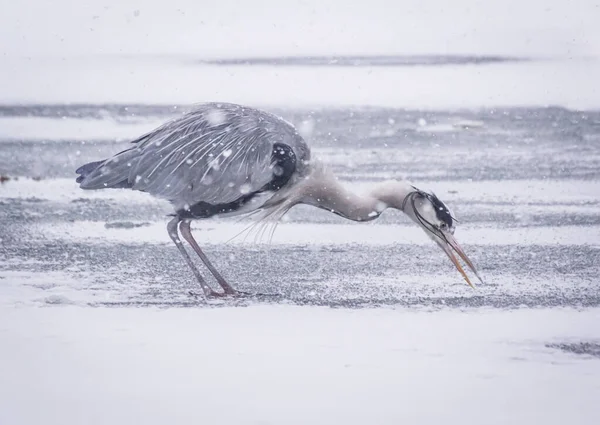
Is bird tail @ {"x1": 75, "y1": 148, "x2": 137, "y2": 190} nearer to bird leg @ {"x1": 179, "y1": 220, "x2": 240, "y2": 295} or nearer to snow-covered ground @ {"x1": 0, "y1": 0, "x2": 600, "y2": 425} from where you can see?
snow-covered ground @ {"x1": 0, "y1": 0, "x2": 600, "y2": 425}

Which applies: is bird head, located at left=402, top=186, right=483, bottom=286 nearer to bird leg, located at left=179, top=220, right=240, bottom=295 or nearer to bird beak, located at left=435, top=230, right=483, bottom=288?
bird beak, located at left=435, top=230, right=483, bottom=288

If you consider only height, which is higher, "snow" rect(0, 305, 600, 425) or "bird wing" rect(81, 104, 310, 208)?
"bird wing" rect(81, 104, 310, 208)

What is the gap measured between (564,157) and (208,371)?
94 cm

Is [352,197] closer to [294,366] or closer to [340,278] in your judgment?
[340,278]

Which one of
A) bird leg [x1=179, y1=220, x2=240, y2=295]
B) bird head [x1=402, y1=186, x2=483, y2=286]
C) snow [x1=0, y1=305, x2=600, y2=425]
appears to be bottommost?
snow [x1=0, y1=305, x2=600, y2=425]

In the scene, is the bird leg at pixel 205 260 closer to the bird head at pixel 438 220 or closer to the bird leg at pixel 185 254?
the bird leg at pixel 185 254

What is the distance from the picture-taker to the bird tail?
7.77 feet

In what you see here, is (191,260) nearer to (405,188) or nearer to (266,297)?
(266,297)

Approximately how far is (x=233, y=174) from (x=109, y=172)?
0.94ft

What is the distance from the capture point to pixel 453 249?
2359mm

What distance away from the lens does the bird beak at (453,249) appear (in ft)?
7.74
